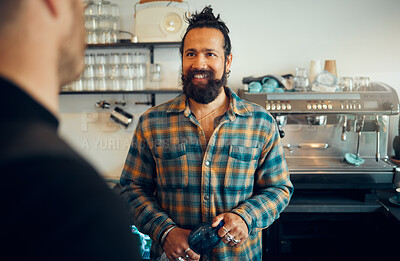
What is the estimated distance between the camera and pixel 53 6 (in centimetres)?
40

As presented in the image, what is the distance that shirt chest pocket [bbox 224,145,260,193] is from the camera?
144cm

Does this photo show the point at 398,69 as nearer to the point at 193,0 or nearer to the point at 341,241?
the point at 341,241

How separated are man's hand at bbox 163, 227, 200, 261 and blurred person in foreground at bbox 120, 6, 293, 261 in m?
0.04

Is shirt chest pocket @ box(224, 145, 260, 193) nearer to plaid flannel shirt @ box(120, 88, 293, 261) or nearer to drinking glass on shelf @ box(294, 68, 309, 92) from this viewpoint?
A: plaid flannel shirt @ box(120, 88, 293, 261)

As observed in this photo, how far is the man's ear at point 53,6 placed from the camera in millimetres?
394

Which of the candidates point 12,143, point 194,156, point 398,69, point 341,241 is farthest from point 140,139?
point 398,69

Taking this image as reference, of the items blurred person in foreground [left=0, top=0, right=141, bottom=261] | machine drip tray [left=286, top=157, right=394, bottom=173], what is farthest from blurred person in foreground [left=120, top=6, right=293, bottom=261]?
blurred person in foreground [left=0, top=0, right=141, bottom=261]

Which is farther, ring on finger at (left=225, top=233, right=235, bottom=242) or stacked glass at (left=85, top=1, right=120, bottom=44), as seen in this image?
stacked glass at (left=85, top=1, right=120, bottom=44)

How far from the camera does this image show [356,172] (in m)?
2.33

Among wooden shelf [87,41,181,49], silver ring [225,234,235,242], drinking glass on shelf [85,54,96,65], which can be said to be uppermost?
wooden shelf [87,41,181,49]

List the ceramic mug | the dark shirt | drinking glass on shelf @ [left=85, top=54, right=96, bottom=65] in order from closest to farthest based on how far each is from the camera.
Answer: the dark shirt < the ceramic mug < drinking glass on shelf @ [left=85, top=54, right=96, bottom=65]

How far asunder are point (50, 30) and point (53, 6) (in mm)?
30

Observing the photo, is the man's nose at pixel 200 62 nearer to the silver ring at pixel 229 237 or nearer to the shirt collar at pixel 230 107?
the shirt collar at pixel 230 107

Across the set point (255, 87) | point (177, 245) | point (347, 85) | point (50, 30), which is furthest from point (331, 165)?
point (50, 30)
